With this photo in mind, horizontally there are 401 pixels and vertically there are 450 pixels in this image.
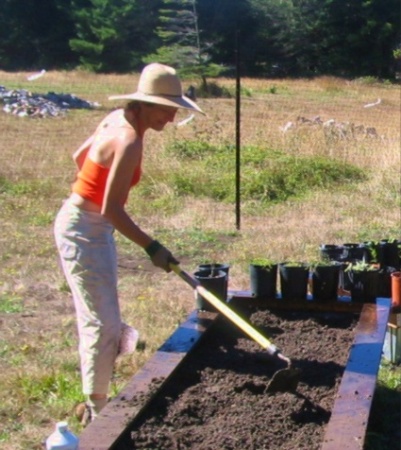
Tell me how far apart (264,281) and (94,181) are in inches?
71.7

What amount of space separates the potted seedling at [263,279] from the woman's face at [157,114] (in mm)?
1669

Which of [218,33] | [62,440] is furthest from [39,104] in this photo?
[62,440]

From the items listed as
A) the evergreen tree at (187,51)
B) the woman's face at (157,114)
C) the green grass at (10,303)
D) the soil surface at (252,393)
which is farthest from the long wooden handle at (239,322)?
the evergreen tree at (187,51)

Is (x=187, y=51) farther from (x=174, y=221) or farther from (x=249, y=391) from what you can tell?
(x=249, y=391)

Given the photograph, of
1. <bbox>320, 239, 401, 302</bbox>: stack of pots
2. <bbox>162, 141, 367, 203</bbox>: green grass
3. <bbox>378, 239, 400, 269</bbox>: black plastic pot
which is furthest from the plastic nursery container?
<bbox>162, 141, 367, 203</bbox>: green grass

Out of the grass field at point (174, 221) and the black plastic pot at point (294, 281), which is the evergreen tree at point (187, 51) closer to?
the grass field at point (174, 221)

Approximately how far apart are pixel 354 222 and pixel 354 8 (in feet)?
126

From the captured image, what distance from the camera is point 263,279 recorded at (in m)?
5.17

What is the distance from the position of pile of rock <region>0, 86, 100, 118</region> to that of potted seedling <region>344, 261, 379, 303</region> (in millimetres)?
18710

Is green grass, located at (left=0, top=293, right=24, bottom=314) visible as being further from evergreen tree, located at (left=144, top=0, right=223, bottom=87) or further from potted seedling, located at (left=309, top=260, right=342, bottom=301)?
evergreen tree, located at (left=144, top=0, right=223, bottom=87)

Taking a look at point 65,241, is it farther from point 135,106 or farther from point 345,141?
point 345,141

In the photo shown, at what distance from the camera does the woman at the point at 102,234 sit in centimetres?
364

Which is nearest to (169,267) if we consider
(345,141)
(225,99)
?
(345,141)

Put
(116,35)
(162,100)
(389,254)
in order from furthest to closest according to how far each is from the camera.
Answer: (116,35) < (389,254) < (162,100)
